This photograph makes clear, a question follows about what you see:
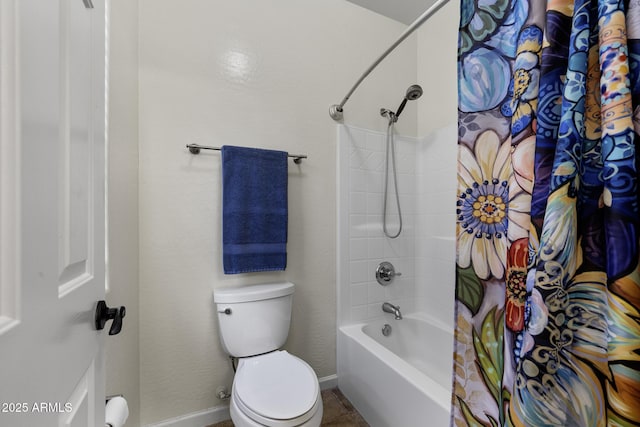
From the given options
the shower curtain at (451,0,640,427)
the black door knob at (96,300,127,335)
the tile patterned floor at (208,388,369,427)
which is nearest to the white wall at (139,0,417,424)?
the tile patterned floor at (208,388,369,427)

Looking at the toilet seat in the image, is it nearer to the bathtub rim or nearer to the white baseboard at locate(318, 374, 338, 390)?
the bathtub rim

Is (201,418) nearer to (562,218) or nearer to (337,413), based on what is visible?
(337,413)

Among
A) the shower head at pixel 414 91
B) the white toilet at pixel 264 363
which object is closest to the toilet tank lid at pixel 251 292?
the white toilet at pixel 264 363

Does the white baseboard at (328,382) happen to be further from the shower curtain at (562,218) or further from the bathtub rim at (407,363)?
the shower curtain at (562,218)

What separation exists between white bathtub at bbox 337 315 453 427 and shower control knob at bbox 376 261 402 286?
Result: 0.26 metres

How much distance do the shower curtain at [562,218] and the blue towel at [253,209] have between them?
3.45 ft

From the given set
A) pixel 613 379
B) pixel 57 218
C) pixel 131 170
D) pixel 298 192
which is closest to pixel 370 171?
pixel 298 192

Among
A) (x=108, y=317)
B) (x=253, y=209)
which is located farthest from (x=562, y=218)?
(x=253, y=209)

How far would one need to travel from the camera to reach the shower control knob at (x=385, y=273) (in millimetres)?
1763

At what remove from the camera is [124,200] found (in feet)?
3.47

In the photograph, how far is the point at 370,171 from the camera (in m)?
1.78

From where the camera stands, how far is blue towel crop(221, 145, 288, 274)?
1.35 m

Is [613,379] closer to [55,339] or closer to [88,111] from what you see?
[55,339]

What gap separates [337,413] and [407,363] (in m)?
0.51
